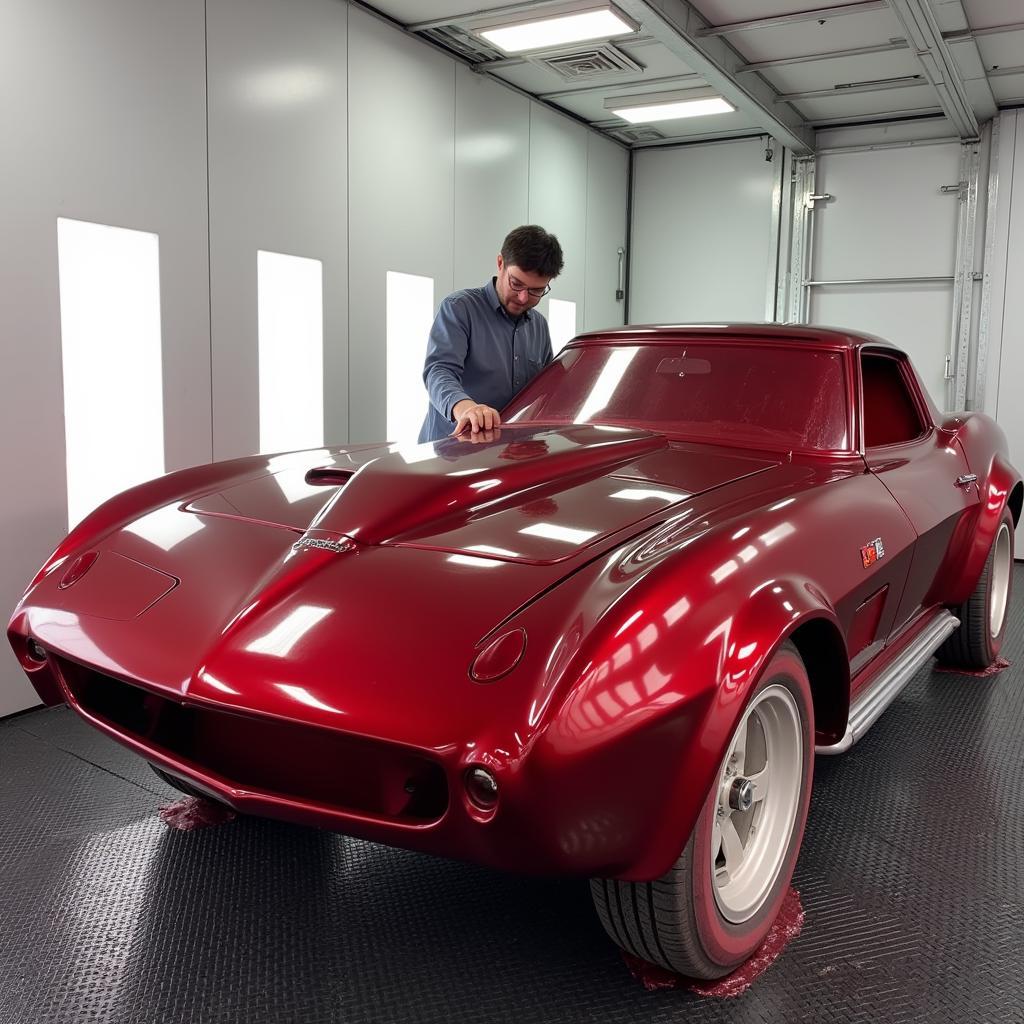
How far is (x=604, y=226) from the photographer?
7379 mm

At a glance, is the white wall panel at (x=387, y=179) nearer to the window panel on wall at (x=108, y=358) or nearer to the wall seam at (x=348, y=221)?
the wall seam at (x=348, y=221)

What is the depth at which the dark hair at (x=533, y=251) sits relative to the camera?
11.2 feet

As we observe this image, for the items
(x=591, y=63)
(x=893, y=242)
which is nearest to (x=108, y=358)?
(x=591, y=63)

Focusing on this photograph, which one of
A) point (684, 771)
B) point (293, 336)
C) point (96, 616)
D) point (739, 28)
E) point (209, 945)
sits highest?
point (739, 28)

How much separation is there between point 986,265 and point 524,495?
581 cm

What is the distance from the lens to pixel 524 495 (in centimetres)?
202

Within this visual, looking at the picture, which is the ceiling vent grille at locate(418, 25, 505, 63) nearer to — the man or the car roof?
the man

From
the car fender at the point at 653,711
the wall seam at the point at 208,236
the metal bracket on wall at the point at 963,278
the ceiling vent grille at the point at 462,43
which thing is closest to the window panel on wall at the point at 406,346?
the wall seam at the point at 208,236

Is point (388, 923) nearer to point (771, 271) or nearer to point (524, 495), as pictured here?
point (524, 495)

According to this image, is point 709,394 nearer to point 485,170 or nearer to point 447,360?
point 447,360

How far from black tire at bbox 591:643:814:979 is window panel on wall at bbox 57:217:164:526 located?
109 inches

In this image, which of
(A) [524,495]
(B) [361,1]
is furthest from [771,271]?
(A) [524,495]

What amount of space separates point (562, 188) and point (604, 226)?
0.77m

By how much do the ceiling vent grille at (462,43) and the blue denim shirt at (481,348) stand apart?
2123mm
